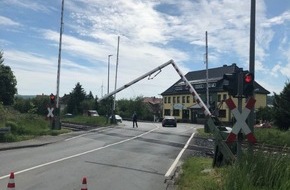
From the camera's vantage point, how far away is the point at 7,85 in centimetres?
8569

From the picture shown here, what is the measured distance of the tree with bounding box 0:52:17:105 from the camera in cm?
8356

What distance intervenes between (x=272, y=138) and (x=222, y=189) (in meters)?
22.9

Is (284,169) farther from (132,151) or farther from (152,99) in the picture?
(152,99)

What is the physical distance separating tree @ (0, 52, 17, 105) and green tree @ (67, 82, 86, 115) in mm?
15569

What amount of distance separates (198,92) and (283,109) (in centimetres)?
5560

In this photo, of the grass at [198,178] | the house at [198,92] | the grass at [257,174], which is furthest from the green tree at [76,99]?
the grass at [257,174]

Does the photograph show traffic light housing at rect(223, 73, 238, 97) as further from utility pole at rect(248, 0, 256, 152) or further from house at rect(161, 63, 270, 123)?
house at rect(161, 63, 270, 123)

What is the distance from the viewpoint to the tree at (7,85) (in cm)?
8356

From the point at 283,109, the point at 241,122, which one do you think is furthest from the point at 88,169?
the point at 283,109

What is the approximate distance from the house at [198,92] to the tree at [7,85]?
34035 mm

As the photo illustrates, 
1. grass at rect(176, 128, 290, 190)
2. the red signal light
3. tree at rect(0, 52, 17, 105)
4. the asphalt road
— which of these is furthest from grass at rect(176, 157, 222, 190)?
tree at rect(0, 52, 17, 105)

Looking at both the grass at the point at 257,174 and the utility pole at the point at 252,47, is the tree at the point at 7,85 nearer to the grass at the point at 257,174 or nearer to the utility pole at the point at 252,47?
the utility pole at the point at 252,47

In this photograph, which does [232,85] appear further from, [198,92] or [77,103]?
[77,103]

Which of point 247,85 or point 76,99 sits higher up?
point 76,99
